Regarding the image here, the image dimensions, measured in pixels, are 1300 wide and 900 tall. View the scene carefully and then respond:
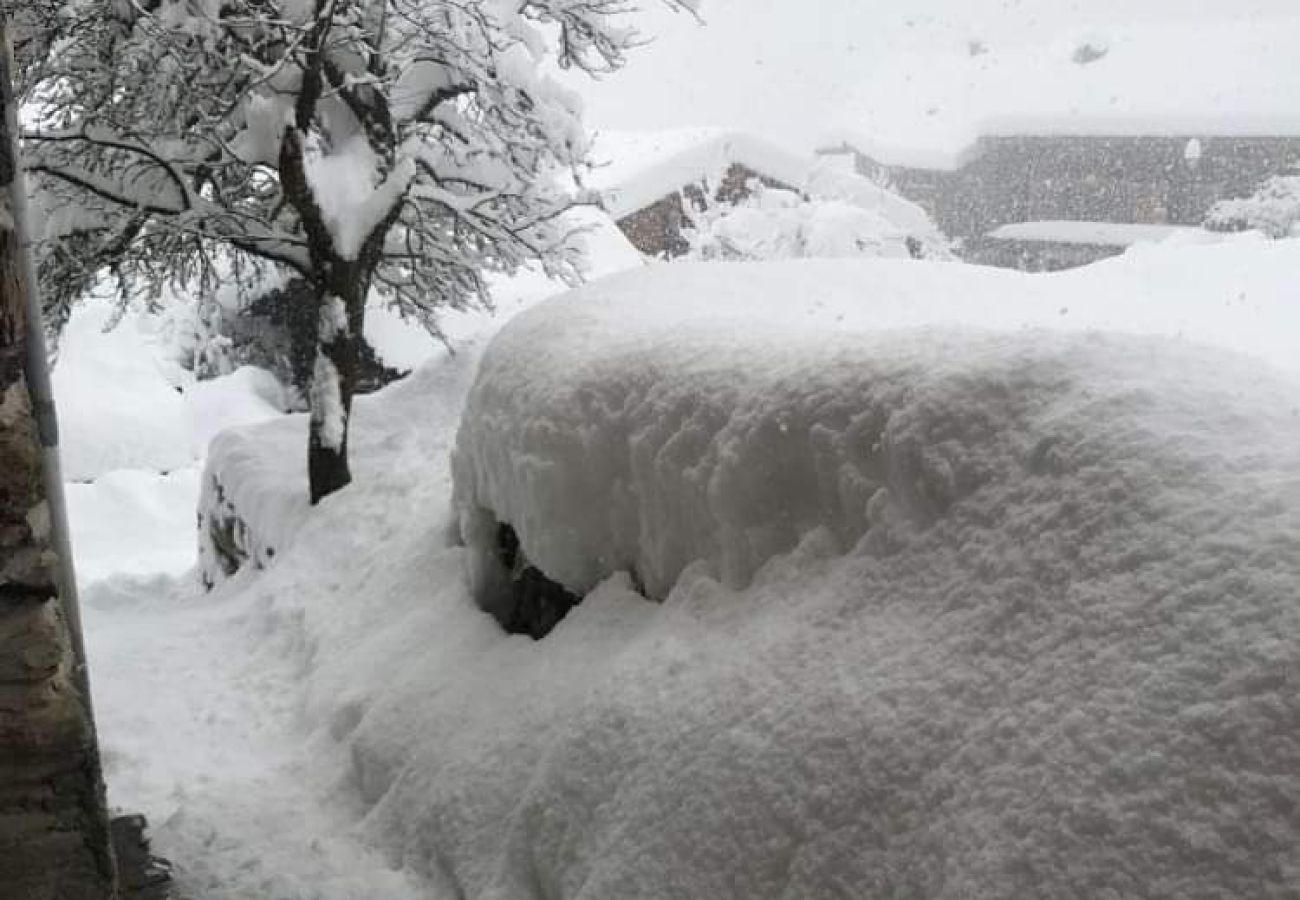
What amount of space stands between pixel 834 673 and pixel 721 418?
102cm

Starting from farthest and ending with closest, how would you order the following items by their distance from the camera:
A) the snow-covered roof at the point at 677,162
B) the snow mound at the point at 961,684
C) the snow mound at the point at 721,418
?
the snow-covered roof at the point at 677,162 < the snow mound at the point at 721,418 < the snow mound at the point at 961,684

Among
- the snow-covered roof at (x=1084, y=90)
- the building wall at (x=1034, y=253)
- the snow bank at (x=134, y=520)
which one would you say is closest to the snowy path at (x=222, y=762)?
the snow bank at (x=134, y=520)

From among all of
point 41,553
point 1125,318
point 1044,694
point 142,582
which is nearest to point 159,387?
point 142,582

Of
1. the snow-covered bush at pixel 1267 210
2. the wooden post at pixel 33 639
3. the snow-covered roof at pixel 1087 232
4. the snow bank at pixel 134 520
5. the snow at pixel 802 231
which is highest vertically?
the wooden post at pixel 33 639

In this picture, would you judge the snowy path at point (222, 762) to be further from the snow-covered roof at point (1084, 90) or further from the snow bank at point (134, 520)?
the snow-covered roof at point (1084, 90)

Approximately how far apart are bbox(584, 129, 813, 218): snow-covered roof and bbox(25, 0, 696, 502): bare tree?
848cm

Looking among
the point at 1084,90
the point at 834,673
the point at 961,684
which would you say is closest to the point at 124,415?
the point at 1084,90

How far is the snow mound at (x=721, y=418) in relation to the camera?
2752mm

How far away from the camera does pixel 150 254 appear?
285 inches

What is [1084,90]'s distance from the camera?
54.4 ft

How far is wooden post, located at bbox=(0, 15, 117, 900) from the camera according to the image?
7.48 feet

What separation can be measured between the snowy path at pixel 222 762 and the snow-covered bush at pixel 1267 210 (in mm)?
10992

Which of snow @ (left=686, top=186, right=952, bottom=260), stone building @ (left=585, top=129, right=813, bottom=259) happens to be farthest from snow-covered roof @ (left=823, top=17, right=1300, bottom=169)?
snow @ (left=686, top=186, right=952, bottom=260)

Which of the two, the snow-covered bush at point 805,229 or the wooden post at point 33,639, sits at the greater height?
the wooden post at point 33,639
